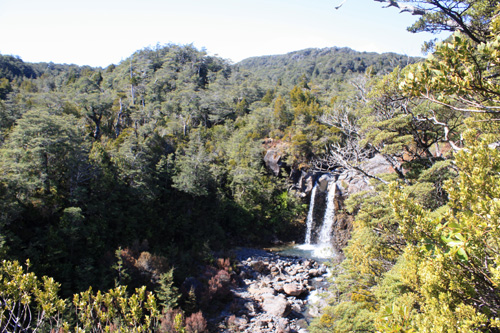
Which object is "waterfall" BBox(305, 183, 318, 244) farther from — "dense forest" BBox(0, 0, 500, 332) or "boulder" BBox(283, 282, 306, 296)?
"boulder" BBox(283, 282, 306, 296)

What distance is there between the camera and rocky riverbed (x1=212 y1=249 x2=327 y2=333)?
1105cm

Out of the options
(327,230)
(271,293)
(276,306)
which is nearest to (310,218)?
(327,230)

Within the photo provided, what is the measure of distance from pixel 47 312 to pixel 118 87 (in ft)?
124

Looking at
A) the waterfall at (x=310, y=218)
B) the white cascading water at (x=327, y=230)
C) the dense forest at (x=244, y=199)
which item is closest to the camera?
the dense forest at (x=244, y=199)

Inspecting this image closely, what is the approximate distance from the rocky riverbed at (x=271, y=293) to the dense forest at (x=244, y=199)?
108 centimetres

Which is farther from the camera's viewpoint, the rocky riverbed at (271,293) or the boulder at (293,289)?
the boulder at (293,289)

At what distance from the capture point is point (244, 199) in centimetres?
2130

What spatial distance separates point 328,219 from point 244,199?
6.42 m

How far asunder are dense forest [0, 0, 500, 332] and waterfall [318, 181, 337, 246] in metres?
1.96

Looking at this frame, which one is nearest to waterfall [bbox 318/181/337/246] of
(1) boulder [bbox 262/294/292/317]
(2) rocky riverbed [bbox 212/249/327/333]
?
(2) rocky riverbed [bbox 212/249/327/333]

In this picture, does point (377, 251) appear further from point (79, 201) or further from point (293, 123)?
point (293, 123)

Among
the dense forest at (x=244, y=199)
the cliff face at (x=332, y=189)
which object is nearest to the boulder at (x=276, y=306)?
the dense forest at (x=244, y=199)

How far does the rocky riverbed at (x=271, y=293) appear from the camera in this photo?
36.3ft

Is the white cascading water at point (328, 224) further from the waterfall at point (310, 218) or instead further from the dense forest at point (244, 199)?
the dense forest at point (244, 199)
